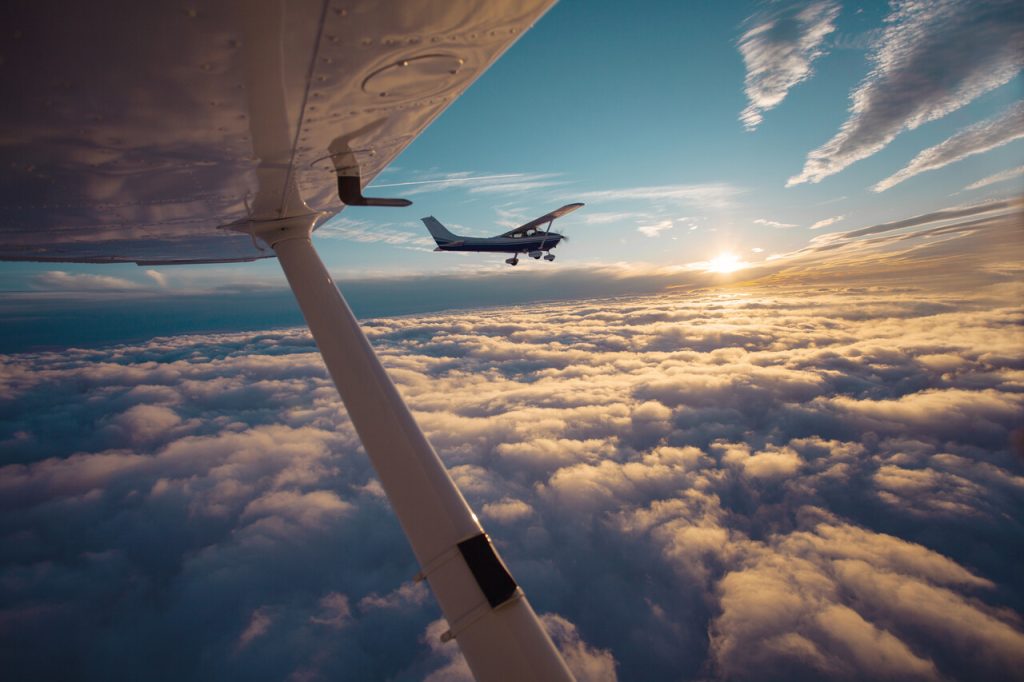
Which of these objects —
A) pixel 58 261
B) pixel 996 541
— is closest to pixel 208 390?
pixel 58 261

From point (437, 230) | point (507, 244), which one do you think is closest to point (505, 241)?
point (507, 244)

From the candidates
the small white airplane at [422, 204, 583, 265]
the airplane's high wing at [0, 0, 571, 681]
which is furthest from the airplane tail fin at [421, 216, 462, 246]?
the airplane's high wing at [0, 0, 571, 681]

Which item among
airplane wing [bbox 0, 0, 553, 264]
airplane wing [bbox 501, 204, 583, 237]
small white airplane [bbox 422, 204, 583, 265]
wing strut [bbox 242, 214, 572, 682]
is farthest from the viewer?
small white airplane [bbox 422, 204, 583, 265]

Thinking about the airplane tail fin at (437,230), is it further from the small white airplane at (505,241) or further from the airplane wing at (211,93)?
the airplane wing at (211,93)

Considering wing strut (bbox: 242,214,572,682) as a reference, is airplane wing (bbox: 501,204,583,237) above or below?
above

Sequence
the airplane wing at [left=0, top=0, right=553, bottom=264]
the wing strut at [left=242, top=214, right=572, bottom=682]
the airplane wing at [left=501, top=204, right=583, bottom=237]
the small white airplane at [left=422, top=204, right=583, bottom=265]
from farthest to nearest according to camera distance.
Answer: the small white airplane at [left=422, top=204, right=583, bottom=265], the airplane wing at [left=501, top=204, right=583, bottom=237], the wing strut at [left=242, top=214, right=572, bottom=682], the airplane wing at [left=0, top=0, right=553, bottom=264]

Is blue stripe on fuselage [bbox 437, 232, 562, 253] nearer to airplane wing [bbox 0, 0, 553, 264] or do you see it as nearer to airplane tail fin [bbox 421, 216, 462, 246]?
airplane tail fin [bbox 421, 216, 462, 246]

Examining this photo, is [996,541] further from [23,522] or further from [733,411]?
[23,522]

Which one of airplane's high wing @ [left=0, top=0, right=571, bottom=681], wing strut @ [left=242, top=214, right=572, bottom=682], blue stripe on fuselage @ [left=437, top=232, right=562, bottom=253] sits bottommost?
wing strut @ [left=242, top=214, right=572, bottom=682]
